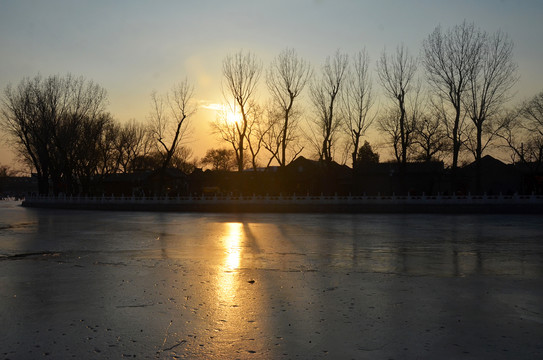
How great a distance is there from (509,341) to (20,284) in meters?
7.26

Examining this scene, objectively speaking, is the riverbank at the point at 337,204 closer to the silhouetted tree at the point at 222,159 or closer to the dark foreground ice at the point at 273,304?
the dark foreground ice at the point at 273,304

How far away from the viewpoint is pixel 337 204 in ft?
131

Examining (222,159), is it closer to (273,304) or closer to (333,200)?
(333,200)

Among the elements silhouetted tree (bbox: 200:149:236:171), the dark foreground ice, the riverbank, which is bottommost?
the dark foreground ice

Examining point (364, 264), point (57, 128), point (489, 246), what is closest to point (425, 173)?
point (57, 128)

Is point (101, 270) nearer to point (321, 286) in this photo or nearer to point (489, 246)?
point (321, 286)

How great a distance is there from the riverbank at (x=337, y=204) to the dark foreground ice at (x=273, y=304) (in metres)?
25.1

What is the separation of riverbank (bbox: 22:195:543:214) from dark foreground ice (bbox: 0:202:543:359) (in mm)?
25106

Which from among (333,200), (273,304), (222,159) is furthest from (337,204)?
(222,159)

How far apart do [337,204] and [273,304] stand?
111 ft

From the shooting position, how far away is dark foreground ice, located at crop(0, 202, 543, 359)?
4.74 m

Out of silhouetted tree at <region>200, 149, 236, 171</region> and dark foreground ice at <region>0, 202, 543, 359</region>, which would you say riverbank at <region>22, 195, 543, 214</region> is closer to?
dark foreground ice at <region>0, 202, 543, 359</region>

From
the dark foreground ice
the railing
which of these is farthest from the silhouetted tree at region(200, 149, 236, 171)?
the dark foreground ice

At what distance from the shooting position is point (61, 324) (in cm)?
557
